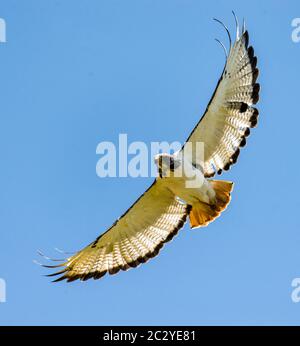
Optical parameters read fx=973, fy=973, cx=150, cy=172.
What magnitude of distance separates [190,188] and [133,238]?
4.78 feet

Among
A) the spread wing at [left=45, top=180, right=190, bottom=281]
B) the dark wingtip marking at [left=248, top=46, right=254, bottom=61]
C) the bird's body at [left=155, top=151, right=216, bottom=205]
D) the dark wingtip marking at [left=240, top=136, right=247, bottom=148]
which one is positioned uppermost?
the dark wingtip marking at [left=248, top=46, right=254, bottom=61]

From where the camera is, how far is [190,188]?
14.3 m

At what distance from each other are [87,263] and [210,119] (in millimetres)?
2957

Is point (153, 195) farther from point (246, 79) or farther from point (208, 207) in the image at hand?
point (246, 79)

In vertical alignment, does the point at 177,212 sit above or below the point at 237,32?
below

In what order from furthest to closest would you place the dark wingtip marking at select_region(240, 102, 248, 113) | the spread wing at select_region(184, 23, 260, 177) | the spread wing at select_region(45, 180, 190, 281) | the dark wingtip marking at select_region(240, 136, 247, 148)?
the spread wing at select_region(45, 180, 190, 281)
the dark wingtip marking at select_region(240, 136, 247, 148)
the dark wingtip marking at select_region(240, 102, 248, 113)
the spread wing at select_region(184, 23, 260, 177)

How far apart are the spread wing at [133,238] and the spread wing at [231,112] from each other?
0.89 metres

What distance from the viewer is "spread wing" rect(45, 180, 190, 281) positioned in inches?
586

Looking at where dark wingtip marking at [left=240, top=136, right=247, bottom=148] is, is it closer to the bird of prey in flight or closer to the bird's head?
the bird of prey in flight

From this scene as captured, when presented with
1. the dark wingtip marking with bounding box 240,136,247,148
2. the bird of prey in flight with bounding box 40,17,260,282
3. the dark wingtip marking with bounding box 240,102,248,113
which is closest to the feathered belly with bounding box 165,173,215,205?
the bird of prey in flight with bounding box 40,17,260,282

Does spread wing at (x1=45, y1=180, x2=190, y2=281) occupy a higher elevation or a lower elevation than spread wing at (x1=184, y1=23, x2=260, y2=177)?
lower

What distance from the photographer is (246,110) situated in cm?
1423

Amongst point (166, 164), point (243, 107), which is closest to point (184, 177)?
point (166, 164)
